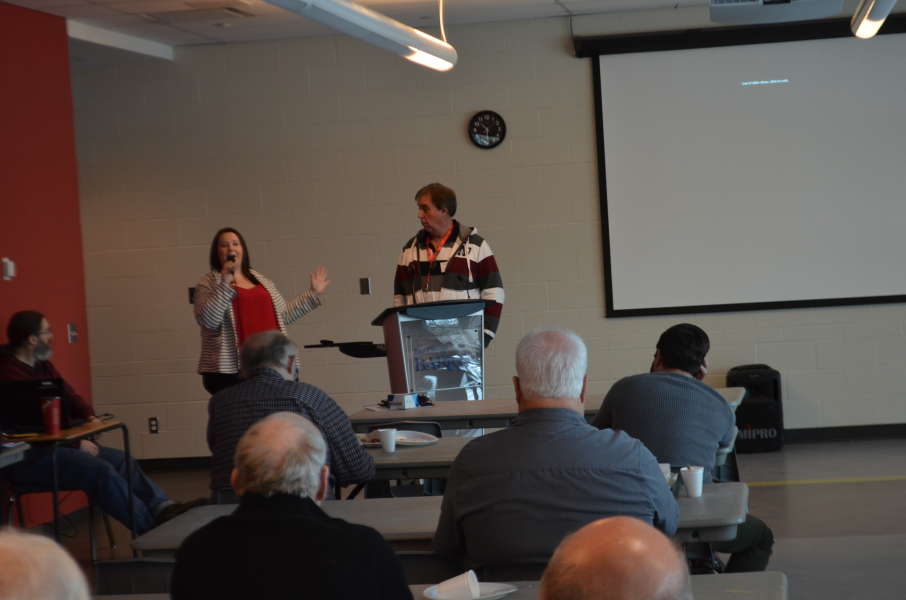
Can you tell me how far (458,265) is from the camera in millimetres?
5859

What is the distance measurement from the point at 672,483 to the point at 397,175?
545 cm

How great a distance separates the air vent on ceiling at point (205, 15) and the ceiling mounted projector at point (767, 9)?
136 inches

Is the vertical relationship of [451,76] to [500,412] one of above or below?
above

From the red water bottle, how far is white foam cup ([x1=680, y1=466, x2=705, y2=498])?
315 centimetres

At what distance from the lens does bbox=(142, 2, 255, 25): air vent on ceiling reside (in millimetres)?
7262

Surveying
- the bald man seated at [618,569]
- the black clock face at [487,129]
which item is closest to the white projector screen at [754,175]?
the black clock face at [487,129]

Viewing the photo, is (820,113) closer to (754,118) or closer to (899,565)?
(754,118)

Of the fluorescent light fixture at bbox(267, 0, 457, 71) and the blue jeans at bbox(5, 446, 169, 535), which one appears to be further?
the blue jeans at bbox(5, 446, 169, 535)

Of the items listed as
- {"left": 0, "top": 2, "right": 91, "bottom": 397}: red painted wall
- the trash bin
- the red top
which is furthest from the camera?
the trash bin

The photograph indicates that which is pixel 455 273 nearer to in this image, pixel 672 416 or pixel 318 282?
pixel 318 282

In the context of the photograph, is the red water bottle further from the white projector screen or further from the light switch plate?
the white projector screen

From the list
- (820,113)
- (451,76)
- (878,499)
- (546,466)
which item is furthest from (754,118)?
(546,466)

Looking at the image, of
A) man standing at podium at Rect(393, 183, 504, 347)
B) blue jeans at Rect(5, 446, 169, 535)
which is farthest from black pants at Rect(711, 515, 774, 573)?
blue jeans at Rect(5, 446, 169, 535)

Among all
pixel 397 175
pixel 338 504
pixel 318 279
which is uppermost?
pixel 397 175
